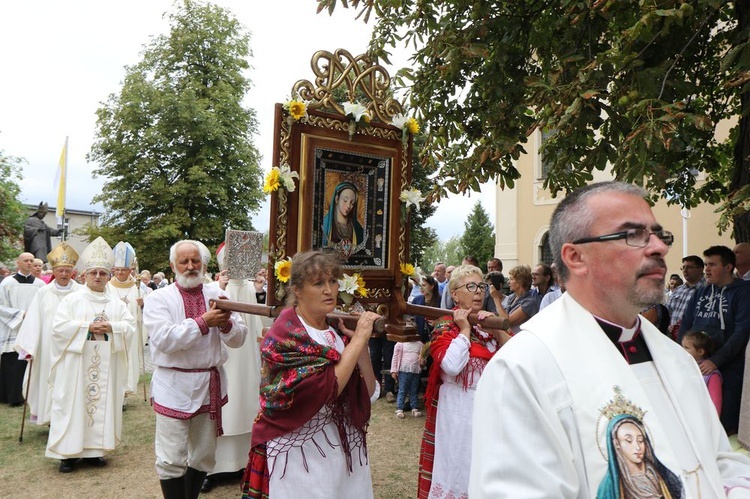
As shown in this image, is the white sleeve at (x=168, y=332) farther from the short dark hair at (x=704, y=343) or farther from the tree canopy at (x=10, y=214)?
the tree canopy at (x=10, y=214)

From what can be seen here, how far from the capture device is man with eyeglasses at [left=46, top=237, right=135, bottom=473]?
6.00 metres

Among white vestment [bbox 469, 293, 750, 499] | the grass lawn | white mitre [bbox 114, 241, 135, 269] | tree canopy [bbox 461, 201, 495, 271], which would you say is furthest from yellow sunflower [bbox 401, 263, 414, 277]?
tree canopy [bbox 461, 201, 495, 271]

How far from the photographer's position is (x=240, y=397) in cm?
576

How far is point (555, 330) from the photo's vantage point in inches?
70.6

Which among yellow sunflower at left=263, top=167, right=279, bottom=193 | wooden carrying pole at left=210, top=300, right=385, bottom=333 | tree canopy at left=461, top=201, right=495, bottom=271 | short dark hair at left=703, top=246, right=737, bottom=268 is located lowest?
wooden carrying pole at left=210, top=300, right=385, bottom=333

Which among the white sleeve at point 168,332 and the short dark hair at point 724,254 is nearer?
the white sleeve at point 168,332

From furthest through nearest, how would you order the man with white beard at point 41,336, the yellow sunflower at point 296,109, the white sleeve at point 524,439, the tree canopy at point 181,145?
the tree canopy at point 181,145 → the man with white beard at point 41,336 → the yellow sunflower at point 296,109 → the white sleeve at point 524,439

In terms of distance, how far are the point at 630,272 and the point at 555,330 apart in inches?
11.6

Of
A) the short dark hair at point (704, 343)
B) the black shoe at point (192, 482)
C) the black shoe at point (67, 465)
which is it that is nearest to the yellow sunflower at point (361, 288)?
the black shoe at point (192, 482)

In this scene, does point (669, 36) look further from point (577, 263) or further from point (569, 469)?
point (569, 469)

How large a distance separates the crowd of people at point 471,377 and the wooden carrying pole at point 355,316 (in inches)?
1.0

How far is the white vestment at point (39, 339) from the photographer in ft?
24.3

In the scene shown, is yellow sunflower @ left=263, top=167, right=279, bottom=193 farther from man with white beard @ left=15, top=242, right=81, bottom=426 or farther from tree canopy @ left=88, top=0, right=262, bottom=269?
tree canopy @ left=88, top=0, right=262, bottom=269

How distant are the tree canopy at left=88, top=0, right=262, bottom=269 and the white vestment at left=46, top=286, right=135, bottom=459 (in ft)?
58.0
